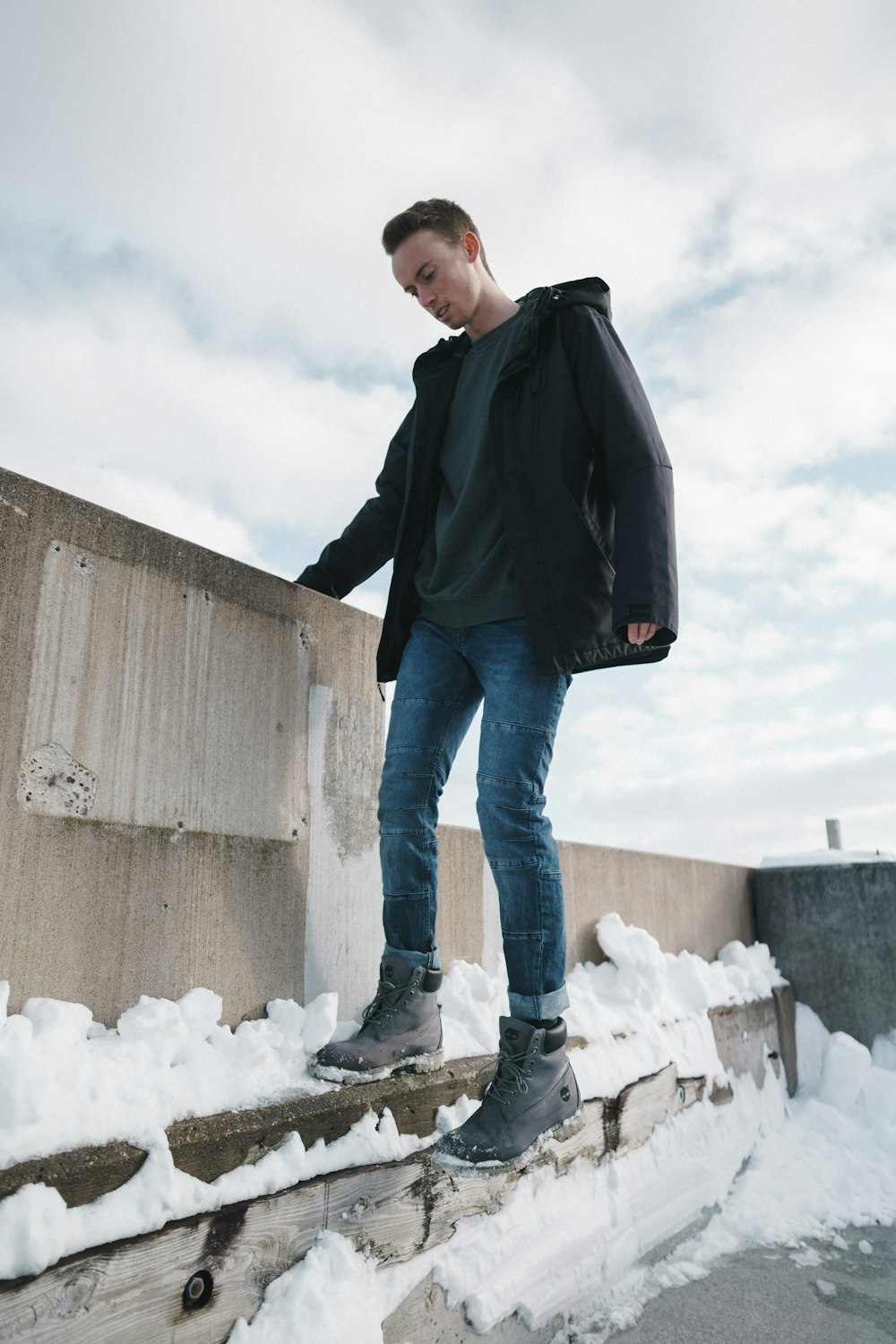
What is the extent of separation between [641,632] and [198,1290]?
158 cm

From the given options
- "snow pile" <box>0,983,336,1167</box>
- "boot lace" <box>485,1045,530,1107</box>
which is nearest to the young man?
"boot lace" <box>485,1045,530,1107</box>

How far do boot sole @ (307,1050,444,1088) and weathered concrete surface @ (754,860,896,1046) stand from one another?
11.5 ft

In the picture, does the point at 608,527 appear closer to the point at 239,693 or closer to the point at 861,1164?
the point at 239,693

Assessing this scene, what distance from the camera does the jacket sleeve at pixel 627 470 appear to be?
202 centimetres

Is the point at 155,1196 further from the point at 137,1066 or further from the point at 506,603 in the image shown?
the point at 506,603

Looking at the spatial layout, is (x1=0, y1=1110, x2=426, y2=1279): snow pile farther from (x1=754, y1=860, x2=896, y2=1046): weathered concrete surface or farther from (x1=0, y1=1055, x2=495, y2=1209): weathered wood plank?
(x1=754, y1=860, x2=896, y2=1046): weathered concrete surface

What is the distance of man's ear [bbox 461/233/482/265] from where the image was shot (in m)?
2.45

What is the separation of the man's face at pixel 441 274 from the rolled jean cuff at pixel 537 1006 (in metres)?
1.78

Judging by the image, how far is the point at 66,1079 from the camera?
1643mm

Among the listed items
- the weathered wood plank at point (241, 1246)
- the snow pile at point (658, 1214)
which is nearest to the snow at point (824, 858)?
the snow pile at point (658, 1214)

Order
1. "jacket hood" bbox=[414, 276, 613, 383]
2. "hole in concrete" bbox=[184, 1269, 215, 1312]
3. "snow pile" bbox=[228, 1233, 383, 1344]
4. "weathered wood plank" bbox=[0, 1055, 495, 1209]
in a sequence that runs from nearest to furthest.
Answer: "weathered wood plank" bbox=[0, 1055, 495, 1209] < "hole in concrete" bbox=[184, 1269, 215, 1312] < "snow pile" bbox=[228, 1233, 383, 1344] < "jacket hood" bbox=[414, 276, 613, 383]

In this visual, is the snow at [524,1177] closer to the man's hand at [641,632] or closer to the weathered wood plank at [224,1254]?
the weathered wood plank at [224,1254]

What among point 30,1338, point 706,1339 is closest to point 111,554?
point 30,1338

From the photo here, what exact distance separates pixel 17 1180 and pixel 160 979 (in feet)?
2.14
